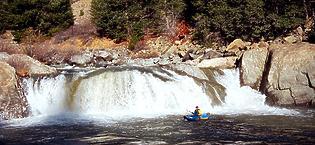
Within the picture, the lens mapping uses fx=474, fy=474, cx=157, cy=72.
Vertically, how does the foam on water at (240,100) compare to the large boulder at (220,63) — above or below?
below

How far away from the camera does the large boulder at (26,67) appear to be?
912 inches

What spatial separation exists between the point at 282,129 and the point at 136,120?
5760 millimetres

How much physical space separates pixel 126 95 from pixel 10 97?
17.1 feet

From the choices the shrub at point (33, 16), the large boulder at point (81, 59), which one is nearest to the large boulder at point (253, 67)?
the large boulder at point (81, 59)

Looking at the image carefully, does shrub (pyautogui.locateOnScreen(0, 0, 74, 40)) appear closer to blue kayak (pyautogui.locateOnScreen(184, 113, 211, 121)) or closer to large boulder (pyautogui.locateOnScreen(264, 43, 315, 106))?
large boulder (pyautogui.locateOnScreen(264, 43, 315, 106))

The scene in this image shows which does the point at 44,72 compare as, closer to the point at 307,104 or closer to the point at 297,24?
the point at 307,104

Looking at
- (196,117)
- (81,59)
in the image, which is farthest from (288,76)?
(81,59)

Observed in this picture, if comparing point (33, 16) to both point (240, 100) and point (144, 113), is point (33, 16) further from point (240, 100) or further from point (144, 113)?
point (144, 113)

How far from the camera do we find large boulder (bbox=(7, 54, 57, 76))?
2316cm

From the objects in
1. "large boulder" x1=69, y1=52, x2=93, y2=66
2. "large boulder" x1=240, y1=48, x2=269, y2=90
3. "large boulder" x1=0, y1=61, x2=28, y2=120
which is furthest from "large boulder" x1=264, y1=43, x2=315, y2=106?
"large boulder" x1=69, y1=52, x2=93, y2=66

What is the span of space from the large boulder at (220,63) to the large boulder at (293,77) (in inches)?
140

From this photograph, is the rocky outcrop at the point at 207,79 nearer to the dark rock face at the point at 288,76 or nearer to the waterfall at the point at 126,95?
the waterfall at the point at 126,95

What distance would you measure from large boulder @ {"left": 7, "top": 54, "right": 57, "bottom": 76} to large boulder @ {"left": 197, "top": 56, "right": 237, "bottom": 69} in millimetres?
8317

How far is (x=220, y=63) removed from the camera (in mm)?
26500
